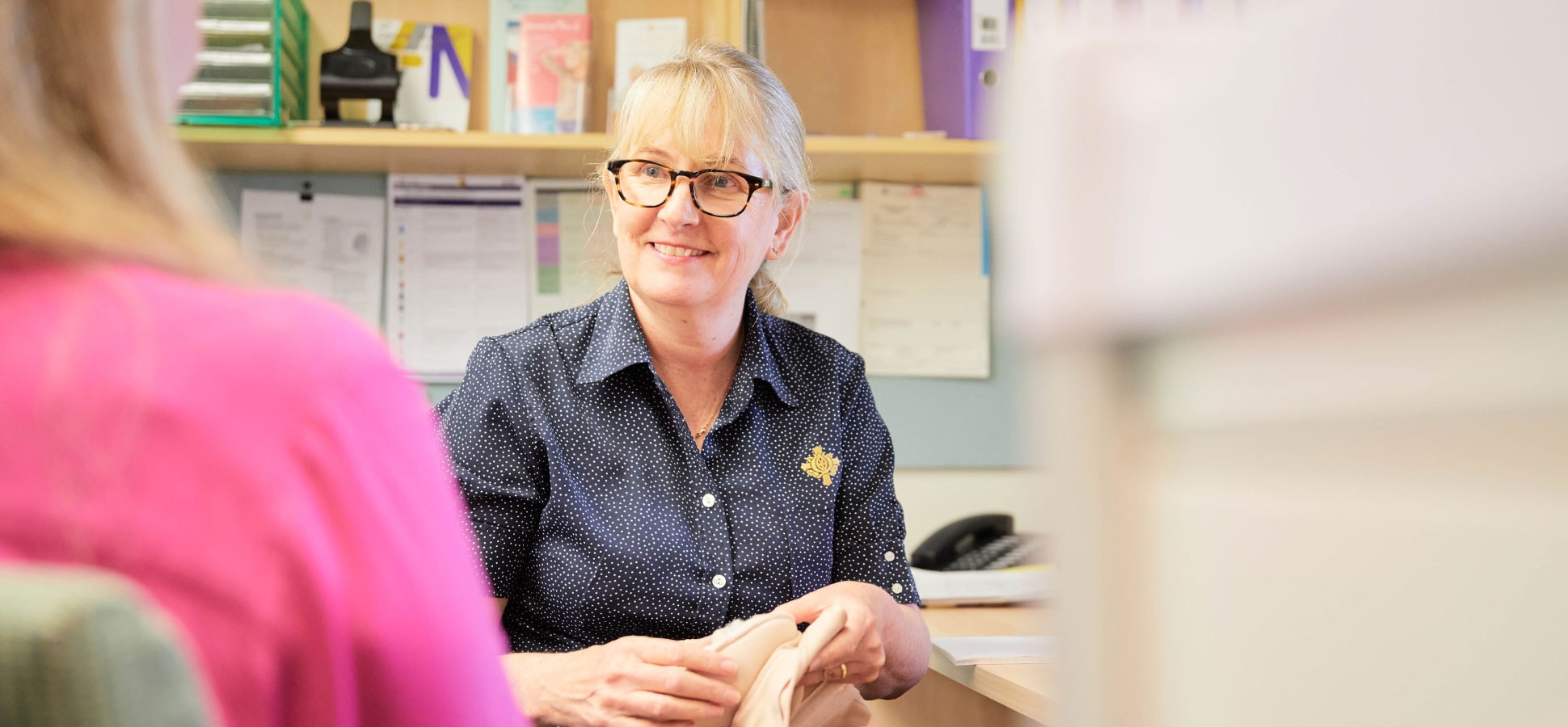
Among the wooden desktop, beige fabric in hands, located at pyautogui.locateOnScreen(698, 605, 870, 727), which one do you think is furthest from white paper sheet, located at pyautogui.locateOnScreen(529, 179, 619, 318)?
beige fabric in hands, located at pyautogui.locateOnScreen(698, 605, 870, 727)

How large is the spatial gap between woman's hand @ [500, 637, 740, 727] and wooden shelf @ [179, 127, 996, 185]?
0.88 meters

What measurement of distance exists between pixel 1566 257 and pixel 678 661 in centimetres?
91

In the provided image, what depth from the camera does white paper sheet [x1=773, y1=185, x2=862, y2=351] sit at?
211 centimetres

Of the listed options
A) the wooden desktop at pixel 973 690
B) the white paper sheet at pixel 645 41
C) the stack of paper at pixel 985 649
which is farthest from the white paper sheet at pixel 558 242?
the stack of paper at pixel 985 649

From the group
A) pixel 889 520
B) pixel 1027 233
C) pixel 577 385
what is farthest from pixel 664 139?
pixel 1027 233

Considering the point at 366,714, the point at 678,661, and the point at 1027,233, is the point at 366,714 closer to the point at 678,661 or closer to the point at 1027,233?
the point at 1027,233

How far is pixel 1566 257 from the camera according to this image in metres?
0.23

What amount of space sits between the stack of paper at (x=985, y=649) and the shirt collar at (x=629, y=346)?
0.34 metres

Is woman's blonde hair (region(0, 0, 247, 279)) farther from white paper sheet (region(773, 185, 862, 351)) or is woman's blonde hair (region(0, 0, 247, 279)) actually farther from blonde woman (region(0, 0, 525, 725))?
white paper sheet (region(773, 185, 862, 351))

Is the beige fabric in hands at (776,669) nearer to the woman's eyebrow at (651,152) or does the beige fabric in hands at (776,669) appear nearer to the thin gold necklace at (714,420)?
the thin gold necklace at (714,420)

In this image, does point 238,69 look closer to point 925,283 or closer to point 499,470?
point 499,470

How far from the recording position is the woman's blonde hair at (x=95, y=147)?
1.32 feet

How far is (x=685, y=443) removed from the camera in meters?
1.30

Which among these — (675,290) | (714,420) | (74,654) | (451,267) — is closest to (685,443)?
(714,420)
